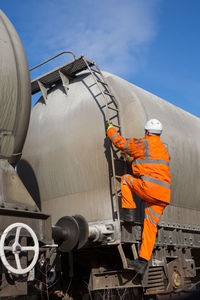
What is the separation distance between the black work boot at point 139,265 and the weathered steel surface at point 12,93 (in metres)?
2.25

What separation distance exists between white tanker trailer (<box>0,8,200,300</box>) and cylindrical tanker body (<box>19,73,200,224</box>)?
0.02 meters

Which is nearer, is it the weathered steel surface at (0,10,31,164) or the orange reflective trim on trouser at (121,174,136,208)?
the weathered steel surface at (0,10,31,164)

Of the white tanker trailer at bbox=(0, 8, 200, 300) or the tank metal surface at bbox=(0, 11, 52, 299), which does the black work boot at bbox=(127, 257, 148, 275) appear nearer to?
the white tanker trailer at bbox=(0, 8, 200, 300)

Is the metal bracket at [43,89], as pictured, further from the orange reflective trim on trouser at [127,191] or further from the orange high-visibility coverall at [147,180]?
the orange reflective trim on trouser at [127,191]

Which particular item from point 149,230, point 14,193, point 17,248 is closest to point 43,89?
point 14,193

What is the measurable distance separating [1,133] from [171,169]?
10.8 ft

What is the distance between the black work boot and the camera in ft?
16.6

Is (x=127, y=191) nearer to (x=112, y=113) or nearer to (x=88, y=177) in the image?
(x=88, y=177)

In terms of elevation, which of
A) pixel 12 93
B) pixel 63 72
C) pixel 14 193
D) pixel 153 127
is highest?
pixel 63 72

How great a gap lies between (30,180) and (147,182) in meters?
2.29

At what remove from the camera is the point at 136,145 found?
5.28 meters

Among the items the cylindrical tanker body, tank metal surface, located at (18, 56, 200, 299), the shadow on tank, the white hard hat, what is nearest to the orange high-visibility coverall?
the white hard hat

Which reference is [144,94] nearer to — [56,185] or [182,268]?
[56,185]

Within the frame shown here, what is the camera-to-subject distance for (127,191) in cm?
520
